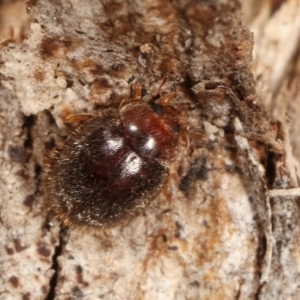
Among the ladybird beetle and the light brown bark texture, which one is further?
the ladybird beetle

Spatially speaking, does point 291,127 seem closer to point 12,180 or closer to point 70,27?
point 70,27

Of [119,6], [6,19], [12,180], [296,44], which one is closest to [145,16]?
[119,6]

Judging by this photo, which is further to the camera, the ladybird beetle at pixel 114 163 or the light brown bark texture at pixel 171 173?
the ladybird beetle at pixel 114 163

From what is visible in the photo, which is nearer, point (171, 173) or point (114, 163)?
point (114, 163)
